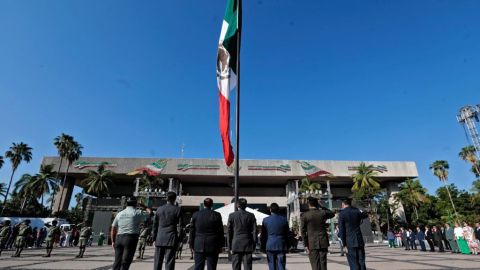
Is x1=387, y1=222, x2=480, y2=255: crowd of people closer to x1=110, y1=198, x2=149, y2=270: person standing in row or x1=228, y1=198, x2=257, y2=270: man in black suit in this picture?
x1=228, y1=198, x2=257, y2=270: man in black suit

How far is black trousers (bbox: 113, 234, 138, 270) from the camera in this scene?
517cm

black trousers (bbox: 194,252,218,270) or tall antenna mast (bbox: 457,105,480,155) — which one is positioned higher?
tall antenna mast (bbox: 457,105,480,155)

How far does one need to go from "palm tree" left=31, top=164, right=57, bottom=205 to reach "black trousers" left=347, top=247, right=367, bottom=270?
52.2 m

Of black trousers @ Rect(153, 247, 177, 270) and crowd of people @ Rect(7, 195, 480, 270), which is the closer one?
crowd of people @ Rect(7, 195, 480, 270)

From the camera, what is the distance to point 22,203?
48875 mm

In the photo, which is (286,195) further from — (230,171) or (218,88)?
(218,88)

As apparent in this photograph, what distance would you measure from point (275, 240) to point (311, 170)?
45.2 metres

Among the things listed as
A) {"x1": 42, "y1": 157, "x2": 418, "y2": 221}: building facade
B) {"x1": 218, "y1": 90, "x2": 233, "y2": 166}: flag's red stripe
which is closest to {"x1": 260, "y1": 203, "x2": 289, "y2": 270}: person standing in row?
{"x1": 218, "y1": 90, "x2": 233, "y2": 166}: flag's red stripe

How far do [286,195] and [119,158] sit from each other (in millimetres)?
32058

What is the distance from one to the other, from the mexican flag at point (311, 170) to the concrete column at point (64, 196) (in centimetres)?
4191

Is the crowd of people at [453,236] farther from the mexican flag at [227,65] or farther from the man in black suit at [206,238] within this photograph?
the man in black suit at [206,238]

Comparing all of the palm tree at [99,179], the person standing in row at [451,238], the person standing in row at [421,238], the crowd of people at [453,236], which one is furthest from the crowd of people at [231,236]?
the palm tree at [99,179]

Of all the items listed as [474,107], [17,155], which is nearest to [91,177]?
[17,155]

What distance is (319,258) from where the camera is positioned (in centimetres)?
513
